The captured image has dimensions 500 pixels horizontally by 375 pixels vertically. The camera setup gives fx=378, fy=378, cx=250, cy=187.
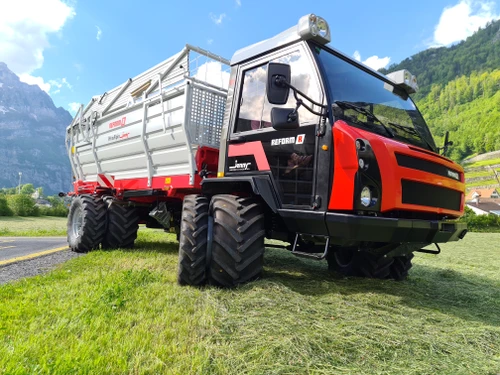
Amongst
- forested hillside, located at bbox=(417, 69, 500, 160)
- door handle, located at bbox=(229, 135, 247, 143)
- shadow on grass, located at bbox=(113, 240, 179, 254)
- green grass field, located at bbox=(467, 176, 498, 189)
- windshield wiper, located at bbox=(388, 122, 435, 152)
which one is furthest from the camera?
forested hillside, located at bbox=(417, 69, 500, 160)

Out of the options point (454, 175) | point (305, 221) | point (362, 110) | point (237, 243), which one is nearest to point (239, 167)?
point (237, 243)

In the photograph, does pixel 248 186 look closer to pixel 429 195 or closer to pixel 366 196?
pixel 366 196

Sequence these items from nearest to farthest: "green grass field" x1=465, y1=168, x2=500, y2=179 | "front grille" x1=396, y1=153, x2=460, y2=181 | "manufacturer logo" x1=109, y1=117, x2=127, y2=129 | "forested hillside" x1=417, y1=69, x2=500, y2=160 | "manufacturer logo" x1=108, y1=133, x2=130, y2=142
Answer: "front grille" x1=396, y1=153, x2=460, y2=181 < "manufacturer logo" x1=108, y1=133, x2=130, y2=142 < "manufacturer logo" x1=109, y1=117, x2=127, y2=129 < "green grass field" x1=465, y1=168, x2=500, y2=179 < "forested hillside" x1=417, y1=69, x2=500, y2=160

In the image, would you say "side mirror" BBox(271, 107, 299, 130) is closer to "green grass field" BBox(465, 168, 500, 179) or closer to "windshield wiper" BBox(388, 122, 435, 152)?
"windshield wiper" BBox(388, 122, 435, 152)

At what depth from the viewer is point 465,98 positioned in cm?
14662

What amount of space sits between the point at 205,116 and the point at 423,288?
3.51 meters

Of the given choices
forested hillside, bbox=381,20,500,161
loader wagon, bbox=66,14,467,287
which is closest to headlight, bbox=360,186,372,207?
loader wagon, bbox=66,14,467,287

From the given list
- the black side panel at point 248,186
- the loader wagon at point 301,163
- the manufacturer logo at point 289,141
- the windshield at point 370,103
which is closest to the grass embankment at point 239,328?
the loader wagon at point 301,163

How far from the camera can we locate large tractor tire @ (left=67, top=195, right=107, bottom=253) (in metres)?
7.00

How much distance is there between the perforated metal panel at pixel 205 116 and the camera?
5.00 meters

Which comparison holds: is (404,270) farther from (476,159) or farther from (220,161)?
(476,159)

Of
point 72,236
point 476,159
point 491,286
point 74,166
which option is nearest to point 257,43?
point 491,286

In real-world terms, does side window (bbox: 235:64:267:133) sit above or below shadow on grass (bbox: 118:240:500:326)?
above

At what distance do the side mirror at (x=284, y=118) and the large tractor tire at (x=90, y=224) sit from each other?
4.78m
